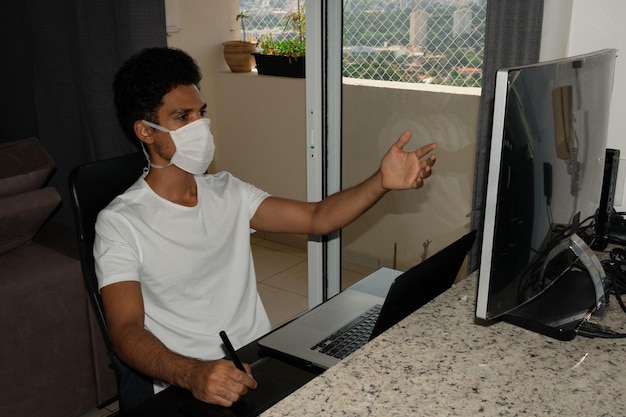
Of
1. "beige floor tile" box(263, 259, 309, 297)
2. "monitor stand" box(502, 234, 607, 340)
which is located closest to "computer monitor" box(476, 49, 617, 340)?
"monitor stand" box(502, 234, 607, 340)

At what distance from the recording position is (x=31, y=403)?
7.04 feet

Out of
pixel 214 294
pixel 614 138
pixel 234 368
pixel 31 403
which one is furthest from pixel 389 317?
pixel 31 403

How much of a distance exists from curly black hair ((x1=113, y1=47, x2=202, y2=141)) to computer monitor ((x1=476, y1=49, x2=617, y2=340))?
0.94 meters

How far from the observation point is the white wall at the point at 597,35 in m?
1.69

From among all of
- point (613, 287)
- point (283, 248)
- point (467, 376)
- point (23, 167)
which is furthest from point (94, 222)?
point (283, 248)

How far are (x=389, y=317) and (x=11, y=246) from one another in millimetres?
1535

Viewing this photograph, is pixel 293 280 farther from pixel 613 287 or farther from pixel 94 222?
pixel 613 287

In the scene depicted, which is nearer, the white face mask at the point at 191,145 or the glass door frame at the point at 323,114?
the white face mask at the point at 191,145

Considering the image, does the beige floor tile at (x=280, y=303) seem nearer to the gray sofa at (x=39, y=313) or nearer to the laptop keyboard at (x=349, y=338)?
the gray sofa at (x=39, y=313)

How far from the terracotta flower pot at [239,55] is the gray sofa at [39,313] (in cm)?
186

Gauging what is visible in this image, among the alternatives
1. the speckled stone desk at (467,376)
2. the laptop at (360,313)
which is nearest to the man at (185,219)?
the laptop at (360,313)

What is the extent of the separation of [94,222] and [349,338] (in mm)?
640

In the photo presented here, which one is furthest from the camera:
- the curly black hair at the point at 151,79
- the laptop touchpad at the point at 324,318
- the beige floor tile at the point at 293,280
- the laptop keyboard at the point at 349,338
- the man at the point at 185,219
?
the beige floor tile at the point at 293,280

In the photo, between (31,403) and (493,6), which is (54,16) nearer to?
(31,403)
